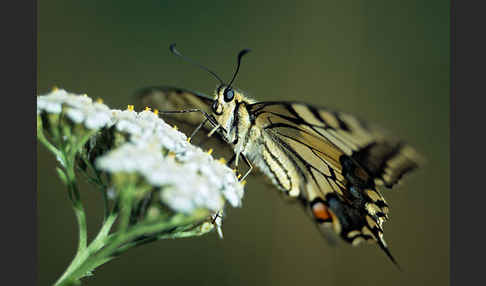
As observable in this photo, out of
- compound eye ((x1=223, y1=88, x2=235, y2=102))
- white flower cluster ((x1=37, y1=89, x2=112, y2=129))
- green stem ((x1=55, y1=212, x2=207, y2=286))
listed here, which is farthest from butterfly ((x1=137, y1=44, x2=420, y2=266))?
green stem ((x1=55, y1=212, x2=207, y2=286))

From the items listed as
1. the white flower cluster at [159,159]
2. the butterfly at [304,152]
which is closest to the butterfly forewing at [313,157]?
the butterfly at [304,152]

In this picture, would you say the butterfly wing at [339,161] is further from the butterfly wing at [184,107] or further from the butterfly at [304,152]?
the butterfly wing at [184,107]

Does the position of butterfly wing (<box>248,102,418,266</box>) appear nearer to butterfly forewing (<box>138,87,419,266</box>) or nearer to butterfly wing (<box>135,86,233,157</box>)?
butterfly forewing (<box>138,87,419,266</box>)

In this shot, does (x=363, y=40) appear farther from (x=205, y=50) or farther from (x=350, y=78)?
(x=205, y=50)

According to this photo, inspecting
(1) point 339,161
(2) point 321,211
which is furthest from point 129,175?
(2) point 321,211

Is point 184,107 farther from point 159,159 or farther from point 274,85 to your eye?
point 274,85
